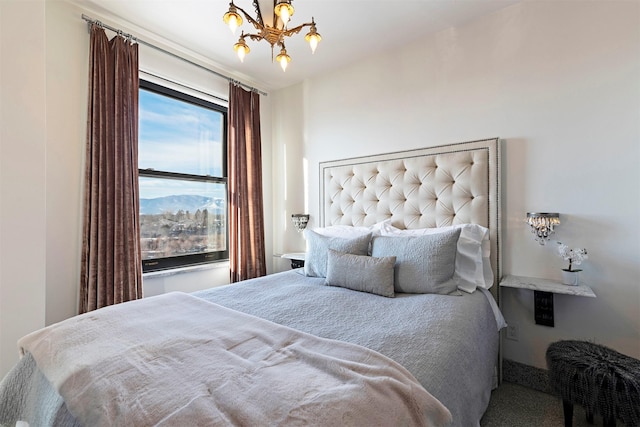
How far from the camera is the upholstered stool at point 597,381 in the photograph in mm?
1308

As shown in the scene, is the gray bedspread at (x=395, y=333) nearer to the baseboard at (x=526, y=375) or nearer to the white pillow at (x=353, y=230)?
the baseboard at (x=526, y=375)

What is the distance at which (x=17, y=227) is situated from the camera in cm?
175

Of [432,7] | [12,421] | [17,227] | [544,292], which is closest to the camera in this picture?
[12,421]

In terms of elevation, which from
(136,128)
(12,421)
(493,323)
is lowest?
(12,421)

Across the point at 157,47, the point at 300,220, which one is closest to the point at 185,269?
the point at 300,220

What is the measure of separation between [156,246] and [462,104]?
2906mm

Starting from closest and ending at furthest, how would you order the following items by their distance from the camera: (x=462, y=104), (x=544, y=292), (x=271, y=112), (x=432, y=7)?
1. (x=544, y=292)
2. (x=432, y=7)
3. (x=462, y=104)
4. (x=271, y=112)

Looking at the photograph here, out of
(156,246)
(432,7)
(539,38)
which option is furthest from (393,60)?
(156,246)

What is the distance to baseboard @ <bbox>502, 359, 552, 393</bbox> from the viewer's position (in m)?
2.01

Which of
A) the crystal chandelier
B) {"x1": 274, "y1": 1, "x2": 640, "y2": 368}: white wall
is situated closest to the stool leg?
{"x1": 274, "y1": 1, "x2": 640, "y2": 368}: white wall

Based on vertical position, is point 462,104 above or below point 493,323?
above

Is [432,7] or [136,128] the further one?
[136,128]

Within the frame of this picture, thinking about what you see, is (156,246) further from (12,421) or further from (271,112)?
(271,112)

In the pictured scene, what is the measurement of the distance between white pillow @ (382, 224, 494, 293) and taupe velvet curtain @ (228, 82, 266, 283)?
2.08 metres
